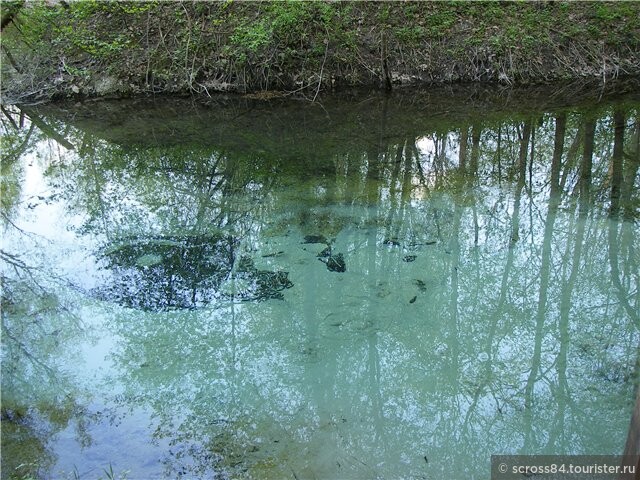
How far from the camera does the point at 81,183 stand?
270 inches

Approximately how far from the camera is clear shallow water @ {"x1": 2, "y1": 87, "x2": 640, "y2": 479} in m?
3.17

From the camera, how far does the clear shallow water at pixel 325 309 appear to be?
317cm

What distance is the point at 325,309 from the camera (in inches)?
169

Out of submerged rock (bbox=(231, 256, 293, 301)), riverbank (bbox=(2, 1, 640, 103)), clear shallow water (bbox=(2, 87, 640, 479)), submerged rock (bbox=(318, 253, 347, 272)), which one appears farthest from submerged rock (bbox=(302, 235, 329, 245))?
riverbank (bbox=(2, 1, 640, 103))

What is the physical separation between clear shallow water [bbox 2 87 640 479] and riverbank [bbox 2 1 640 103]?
258cm

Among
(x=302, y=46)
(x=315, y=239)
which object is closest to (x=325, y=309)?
(x=315, y=239)

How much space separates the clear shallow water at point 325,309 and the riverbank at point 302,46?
102 inches

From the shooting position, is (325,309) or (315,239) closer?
(325,309)

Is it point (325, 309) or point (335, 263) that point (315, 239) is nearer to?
point (335, 263)

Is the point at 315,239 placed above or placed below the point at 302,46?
below

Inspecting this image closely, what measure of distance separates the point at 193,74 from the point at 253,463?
8.09 m

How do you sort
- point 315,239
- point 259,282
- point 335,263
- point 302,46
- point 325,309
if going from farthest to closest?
point 302,46 → point 315,239 → point 335,263 → point 259,282 → point 325,309

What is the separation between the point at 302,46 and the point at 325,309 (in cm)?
689

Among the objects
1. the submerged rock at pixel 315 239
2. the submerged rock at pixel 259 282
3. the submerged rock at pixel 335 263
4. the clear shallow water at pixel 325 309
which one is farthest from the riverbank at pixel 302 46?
the submerged rock at pixel 259 282
